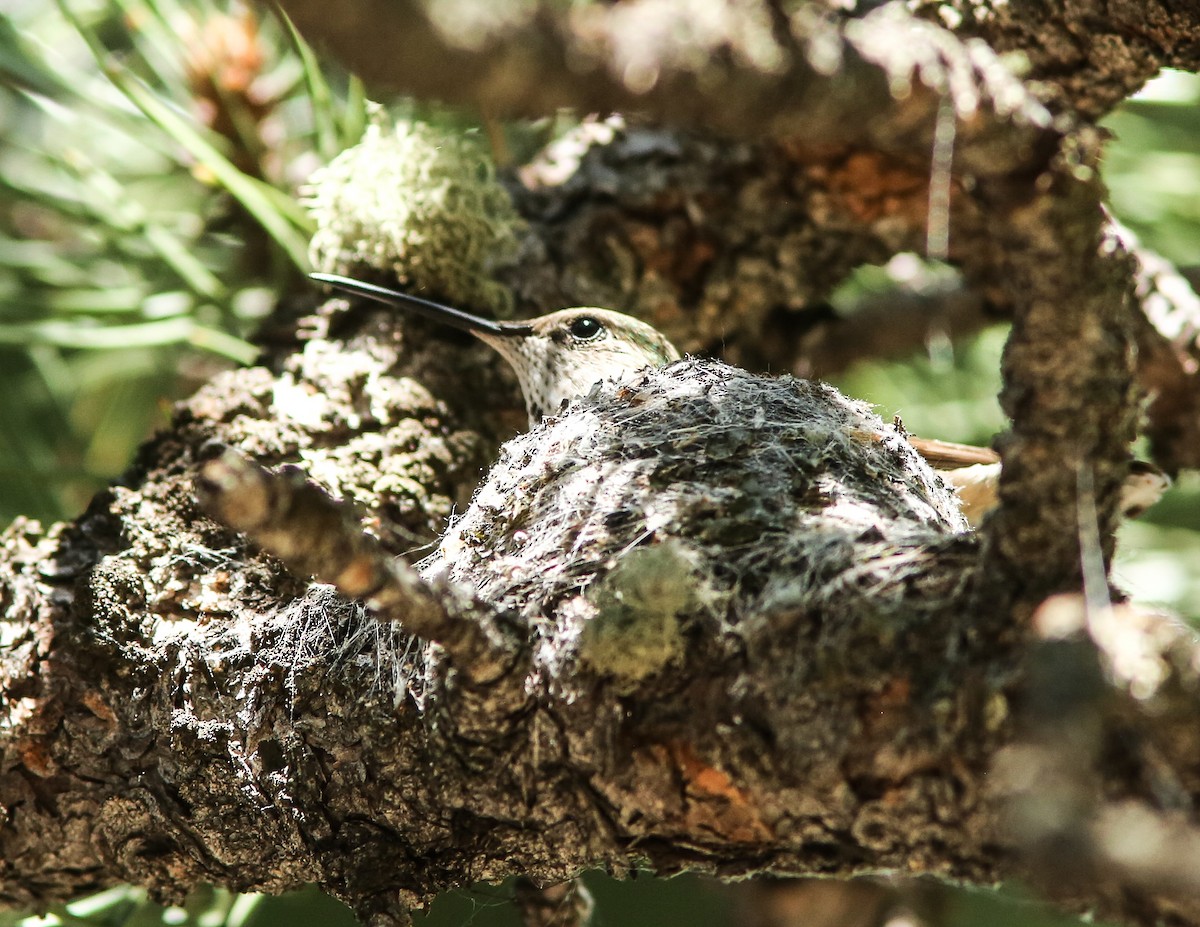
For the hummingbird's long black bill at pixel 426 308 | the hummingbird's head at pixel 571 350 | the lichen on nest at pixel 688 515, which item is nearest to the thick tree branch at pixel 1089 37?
the lichen on nest at pixel 688 515

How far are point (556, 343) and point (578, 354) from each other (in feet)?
0.27

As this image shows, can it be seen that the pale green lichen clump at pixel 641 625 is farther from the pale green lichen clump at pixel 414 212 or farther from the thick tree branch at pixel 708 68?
the pale green lichen clump at pixel 414 212

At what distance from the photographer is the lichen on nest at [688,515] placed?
1474mm

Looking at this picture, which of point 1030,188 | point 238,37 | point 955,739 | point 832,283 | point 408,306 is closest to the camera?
point 1030,188

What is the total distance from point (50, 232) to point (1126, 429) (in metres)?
3.32

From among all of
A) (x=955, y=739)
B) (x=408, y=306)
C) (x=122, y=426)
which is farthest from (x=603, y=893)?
(x=955, y=739)

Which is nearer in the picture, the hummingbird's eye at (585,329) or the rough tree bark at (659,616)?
the rough tree bark at (659,616)

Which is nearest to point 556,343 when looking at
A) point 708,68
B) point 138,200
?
point 138,200

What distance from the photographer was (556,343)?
288cm

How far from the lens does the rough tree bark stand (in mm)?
1020

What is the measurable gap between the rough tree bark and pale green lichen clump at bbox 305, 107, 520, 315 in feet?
0.49

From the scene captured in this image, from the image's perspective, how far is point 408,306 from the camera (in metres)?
2.71

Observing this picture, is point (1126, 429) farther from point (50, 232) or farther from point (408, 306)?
point (50, 232)

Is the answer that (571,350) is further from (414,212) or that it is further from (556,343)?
(414,212)
